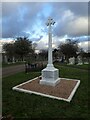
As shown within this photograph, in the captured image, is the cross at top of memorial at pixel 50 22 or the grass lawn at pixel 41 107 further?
the cross at top of memorial at pixel 50 22

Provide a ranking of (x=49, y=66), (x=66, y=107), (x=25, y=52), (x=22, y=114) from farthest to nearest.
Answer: (x=25, y=52)
(x=49, y=66)
(x=66, y=107)
(x=22, y=114)

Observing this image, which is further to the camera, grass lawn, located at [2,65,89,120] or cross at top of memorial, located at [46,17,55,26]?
cross at top of memorial, located at [46,17,55,26]

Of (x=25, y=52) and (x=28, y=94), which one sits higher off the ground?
(x=25, y=52)

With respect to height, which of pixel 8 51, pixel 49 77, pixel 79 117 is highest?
pixel 8 51

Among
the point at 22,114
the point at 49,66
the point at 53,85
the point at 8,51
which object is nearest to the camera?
the point at 22,114

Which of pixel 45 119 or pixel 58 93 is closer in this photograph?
pixel 45 119

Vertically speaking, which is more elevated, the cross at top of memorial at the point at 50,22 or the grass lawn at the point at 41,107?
the cross at top of memorial at the point at 50,22

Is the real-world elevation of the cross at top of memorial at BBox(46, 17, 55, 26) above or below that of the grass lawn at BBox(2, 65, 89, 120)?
above

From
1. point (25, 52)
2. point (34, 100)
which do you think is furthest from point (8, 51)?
point (34, 100)

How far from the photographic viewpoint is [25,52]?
49.2m

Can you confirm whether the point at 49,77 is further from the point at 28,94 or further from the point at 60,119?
the point at 60,119

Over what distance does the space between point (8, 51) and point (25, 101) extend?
4732 centimetres

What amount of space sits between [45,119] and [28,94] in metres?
3.23

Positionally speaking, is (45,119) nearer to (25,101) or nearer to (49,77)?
(25,101)
